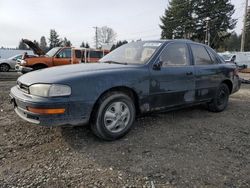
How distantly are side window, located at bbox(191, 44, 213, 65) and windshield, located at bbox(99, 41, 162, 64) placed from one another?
96cm

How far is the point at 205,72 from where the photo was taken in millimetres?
5047

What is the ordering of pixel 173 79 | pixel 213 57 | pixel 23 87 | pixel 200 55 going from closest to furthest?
pixel 23 87 < pixel 173 79 < pixel 200 55 < pixel 213 57

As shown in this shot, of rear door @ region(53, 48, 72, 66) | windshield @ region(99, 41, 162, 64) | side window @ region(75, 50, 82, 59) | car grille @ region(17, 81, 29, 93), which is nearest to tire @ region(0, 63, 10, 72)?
rear door @ region(53, 48, 72, 66)

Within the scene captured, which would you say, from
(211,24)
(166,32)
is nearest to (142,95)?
(211,24)

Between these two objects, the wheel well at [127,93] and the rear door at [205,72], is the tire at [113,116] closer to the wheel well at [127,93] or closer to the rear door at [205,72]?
the wheel well at [127,93]

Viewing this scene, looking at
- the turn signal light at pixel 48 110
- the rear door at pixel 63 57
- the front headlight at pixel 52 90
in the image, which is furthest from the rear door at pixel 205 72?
the rear door at pixel 63 57

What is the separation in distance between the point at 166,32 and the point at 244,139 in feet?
152

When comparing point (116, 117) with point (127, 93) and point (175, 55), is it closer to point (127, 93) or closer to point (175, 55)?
point (127, 93)

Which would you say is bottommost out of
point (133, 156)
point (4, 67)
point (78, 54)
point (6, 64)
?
point (133, 156)

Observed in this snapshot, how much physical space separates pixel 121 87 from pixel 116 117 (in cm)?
46

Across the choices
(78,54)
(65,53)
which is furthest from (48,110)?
(78,54)

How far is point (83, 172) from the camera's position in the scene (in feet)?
9.41

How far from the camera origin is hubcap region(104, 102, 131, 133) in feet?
11.9

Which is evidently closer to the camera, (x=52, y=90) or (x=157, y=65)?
(x=52, y=90)
